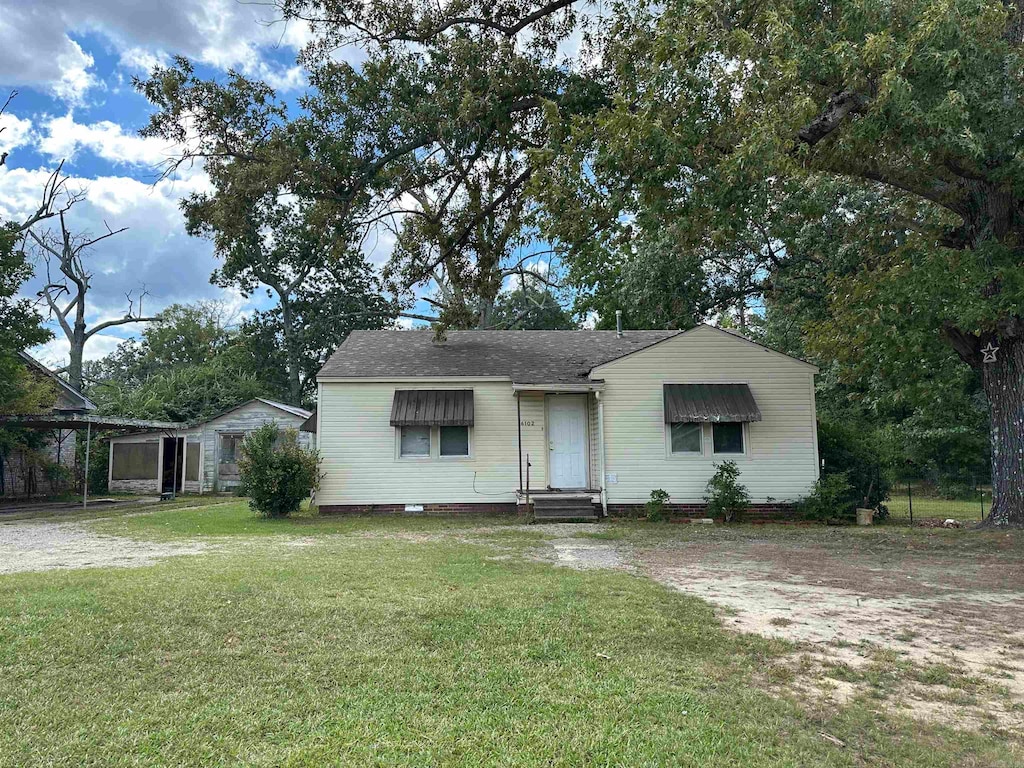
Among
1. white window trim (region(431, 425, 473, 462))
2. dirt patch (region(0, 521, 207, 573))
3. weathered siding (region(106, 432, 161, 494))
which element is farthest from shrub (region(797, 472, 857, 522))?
weathered siding (region(106, 432, 161, 494))

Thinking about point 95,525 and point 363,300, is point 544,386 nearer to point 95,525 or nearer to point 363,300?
point 95,525

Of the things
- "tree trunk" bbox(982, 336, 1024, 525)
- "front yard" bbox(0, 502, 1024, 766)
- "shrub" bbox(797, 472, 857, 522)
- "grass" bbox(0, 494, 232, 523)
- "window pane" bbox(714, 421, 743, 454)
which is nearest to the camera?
"front yard" bbox(0, 502, 1024, 766)

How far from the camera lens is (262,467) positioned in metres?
13.5

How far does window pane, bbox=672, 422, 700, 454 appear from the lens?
14328mm

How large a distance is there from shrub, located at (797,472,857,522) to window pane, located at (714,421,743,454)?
173cm

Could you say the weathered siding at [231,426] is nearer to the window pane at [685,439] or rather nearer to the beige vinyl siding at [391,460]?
the beige vinyl siding at [391,460]

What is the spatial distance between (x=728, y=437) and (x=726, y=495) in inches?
54.6

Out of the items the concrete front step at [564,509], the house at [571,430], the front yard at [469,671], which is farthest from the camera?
the house at [571,430]

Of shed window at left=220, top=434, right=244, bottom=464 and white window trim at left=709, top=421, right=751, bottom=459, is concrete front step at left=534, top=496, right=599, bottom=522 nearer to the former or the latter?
white window trim at left=709, top=421, right=751, bottom=459

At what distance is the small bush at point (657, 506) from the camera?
13.6 meters

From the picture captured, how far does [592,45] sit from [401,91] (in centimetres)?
348

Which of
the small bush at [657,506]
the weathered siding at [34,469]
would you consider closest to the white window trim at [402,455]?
the small bush at [657,506]

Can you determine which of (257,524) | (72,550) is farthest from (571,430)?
(72,550)

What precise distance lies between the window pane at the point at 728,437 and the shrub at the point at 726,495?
17.9 inches
